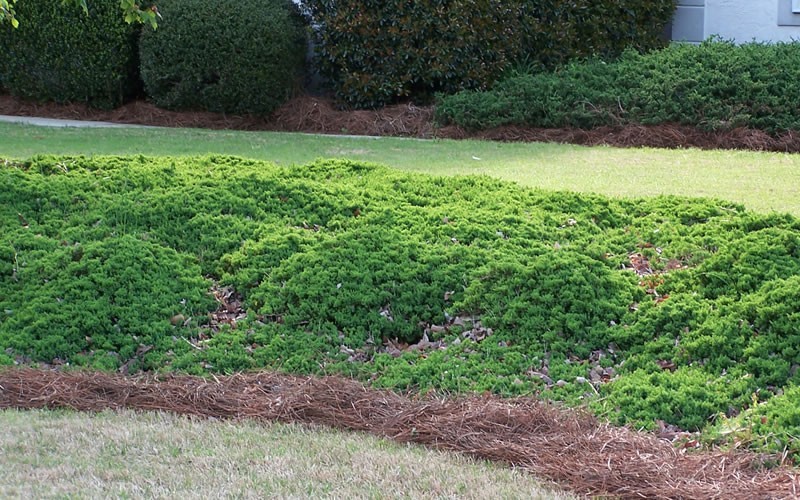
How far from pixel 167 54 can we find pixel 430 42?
3.09m

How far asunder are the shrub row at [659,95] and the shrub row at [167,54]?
2185 mm

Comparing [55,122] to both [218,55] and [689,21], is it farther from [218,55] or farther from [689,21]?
[689,21]

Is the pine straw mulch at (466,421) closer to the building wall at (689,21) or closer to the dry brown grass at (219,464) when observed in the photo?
the dry brown grass at (219,464)

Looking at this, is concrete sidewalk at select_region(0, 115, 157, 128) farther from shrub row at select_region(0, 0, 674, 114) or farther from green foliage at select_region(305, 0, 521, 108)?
green foliage at select_region(305, 0, 521, 108)

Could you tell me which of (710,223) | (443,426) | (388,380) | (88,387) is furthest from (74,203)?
(710,223)

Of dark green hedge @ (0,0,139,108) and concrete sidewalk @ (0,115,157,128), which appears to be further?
dark green hedge @ (0,0,139,108)

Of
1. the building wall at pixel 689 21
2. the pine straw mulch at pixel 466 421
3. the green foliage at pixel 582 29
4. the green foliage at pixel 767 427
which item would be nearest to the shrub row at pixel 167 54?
the green foliage at pixel 582 29

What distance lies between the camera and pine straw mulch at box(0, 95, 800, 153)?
10.9 metres

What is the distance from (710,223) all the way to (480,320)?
181 centimetres

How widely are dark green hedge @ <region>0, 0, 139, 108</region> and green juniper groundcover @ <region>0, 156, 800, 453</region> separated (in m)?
6.05

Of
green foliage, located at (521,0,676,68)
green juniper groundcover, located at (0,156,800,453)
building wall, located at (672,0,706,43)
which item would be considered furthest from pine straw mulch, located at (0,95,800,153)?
green juniper groundcover, located at (0,156,800,453)

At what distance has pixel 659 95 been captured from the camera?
37.4 ft

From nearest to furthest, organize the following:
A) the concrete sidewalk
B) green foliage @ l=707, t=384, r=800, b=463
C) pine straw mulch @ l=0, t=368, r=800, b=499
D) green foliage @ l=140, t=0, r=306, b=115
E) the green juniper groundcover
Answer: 1. pine straw mulch @ l=0, t=368, r=800, b=499
2. green foliage @ l=707, t=384, r=800, b=463
3. the green juniper groundcover
4. the concrete sidewalk
5. green foliage @ l=140, t=0, r=306, b=115

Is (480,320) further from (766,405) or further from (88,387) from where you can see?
(88,387)
